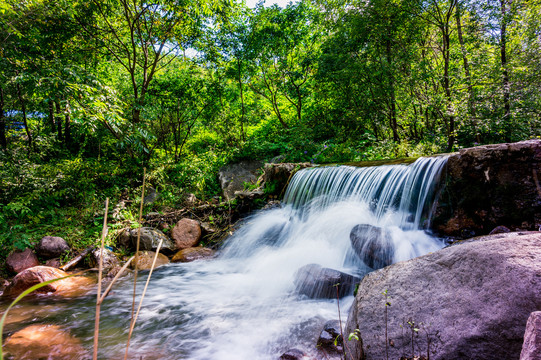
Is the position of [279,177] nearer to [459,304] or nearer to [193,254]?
[193,254]

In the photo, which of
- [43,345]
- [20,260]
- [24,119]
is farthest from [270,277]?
[24,119]

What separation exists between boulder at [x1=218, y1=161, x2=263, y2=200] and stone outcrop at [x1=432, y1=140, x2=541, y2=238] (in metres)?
6.14

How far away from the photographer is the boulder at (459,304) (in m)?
1.82

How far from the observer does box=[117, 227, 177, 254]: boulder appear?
6.04 metres

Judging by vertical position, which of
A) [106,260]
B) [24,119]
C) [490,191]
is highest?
[24,119]

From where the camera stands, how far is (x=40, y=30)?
7.18 meters

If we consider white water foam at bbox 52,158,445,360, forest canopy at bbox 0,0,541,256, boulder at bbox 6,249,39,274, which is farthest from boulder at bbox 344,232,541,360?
forest canopy at bbox 0,0,541,256

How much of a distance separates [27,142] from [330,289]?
40.5ft

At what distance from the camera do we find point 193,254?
6070 mm

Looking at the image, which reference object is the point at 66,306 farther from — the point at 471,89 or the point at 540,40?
the point at 540,40

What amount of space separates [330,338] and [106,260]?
490 centimetres

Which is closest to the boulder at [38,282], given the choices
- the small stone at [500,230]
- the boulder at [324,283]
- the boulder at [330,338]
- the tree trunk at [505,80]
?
the boulder at [324,283]

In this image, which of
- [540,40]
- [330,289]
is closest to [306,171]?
[330,289]

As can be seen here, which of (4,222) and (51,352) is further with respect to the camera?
(4,222)
